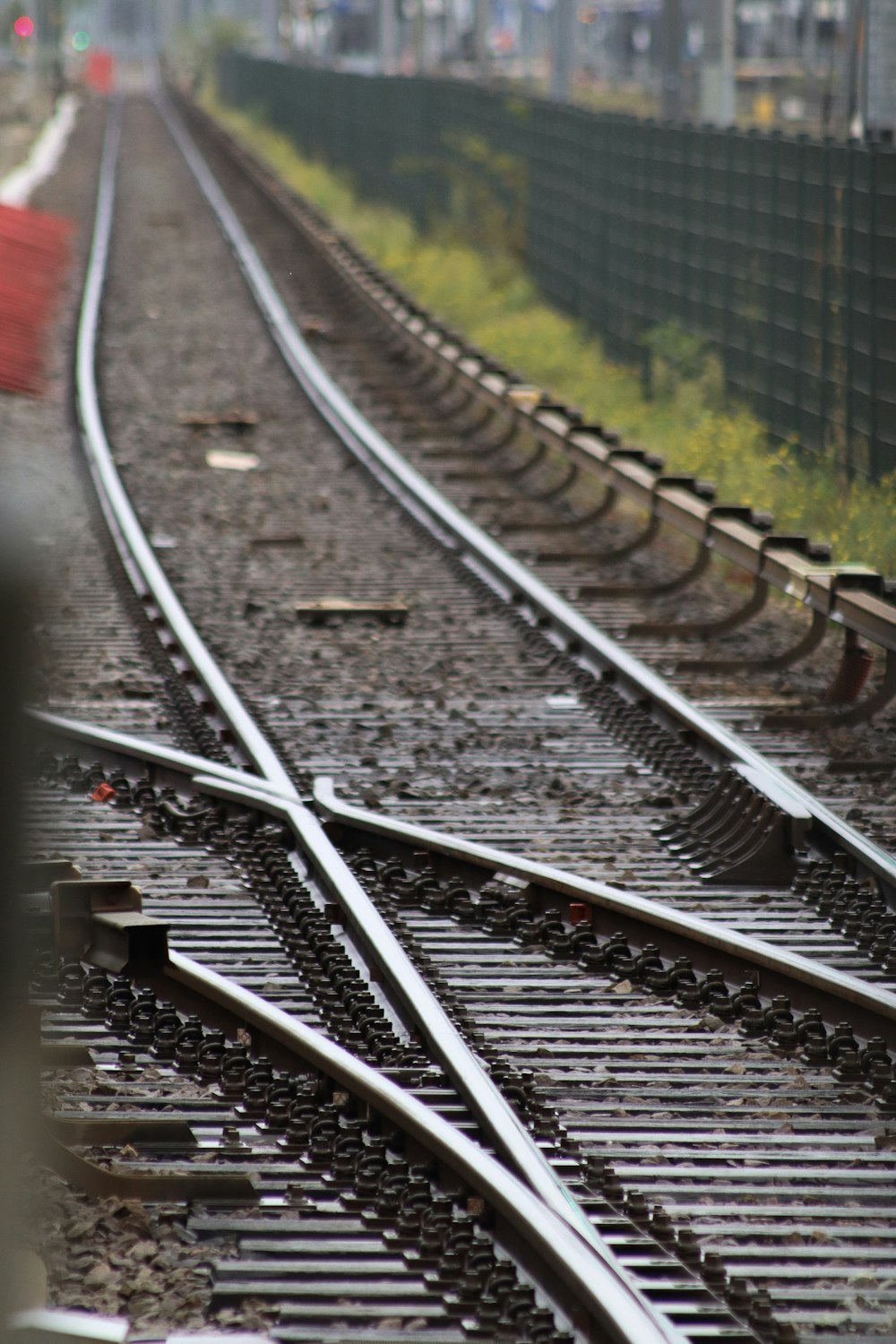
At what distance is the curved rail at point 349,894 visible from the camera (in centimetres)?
407

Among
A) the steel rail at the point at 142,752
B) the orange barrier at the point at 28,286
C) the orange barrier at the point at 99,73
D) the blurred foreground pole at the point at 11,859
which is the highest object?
the orange barrier at the point at 99,73

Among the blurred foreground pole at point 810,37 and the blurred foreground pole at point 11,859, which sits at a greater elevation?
the blurred foreground pole at point 810,37

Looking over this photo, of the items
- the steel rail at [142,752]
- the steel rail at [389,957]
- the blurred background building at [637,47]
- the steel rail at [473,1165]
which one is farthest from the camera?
the blurred background building at [637,47]

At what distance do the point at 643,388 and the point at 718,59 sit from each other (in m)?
4.66

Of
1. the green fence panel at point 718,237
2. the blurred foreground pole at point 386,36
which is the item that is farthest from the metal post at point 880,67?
the blurred foreground pole at point 386,36

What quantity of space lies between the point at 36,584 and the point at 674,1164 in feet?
9.58

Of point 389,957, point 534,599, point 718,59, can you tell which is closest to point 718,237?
point 718,59

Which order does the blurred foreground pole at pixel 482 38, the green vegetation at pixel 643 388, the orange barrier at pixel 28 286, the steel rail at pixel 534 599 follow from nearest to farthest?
the steel rail at pixel 534 599
the green vegetation at pixel 643 388
the orange barrier at pixel 28 286
the blurred foreground pole at pixel 482 38

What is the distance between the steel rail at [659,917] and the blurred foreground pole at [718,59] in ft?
49.5

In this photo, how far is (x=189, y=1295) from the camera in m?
3.97

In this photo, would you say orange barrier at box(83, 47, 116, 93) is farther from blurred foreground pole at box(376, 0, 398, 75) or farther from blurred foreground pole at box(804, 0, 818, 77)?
blurred foreground pole at box(804, 0, 818, 77)

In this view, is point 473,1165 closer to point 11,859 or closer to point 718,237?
point 11,859

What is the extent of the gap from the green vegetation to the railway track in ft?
11.5

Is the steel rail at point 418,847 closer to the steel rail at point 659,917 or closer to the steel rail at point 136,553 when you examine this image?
the steel rail at point 659,917
